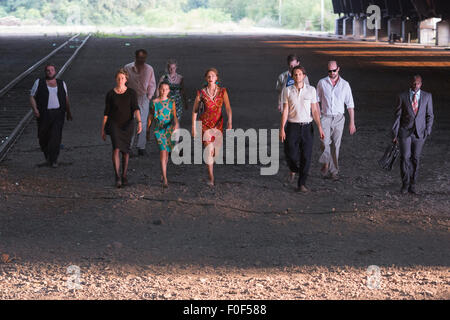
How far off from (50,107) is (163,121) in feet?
9.24

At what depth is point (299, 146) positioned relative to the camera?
1205 cm

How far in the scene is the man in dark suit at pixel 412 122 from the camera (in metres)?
11.5

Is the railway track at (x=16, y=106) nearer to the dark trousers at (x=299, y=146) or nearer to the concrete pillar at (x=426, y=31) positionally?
the dark trousers at (x=299, y=146)

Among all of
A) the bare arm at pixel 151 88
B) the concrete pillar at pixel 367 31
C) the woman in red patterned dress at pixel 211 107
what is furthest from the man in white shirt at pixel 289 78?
the concrete pillar at pixel 367 31

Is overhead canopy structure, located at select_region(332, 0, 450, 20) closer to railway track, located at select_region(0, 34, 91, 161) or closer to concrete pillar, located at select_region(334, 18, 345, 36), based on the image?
concrete pillar, located at select_region(334, 18, 345, 36)

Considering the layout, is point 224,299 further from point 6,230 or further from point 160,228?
point 6,230

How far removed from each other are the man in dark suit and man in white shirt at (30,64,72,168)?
5.49 meters

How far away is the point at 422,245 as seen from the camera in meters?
9.42

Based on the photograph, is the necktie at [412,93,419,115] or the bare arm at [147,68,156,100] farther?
the bare arm at [147,68,156,100]

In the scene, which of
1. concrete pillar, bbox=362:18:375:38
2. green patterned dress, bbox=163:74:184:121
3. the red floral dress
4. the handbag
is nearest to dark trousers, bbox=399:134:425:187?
the handbag

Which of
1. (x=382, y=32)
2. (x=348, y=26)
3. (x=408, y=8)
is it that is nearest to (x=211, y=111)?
(x=408, y=8)

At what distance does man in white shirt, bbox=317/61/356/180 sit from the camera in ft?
40.1

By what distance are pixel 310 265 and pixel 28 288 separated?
2.81 m

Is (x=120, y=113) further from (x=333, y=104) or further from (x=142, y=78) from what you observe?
(x=333, y=104)
